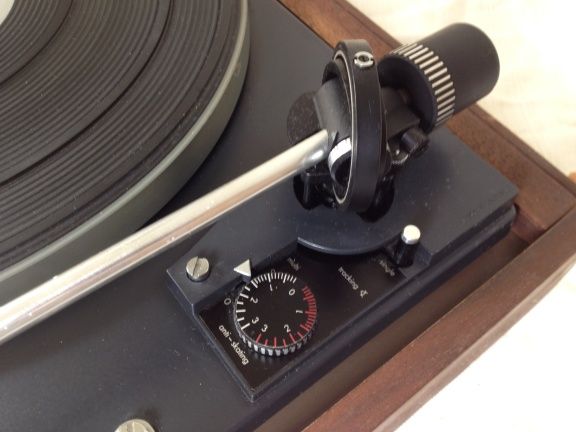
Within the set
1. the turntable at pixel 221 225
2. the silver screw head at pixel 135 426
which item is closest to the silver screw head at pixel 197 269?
the turntable at pixel 221 225

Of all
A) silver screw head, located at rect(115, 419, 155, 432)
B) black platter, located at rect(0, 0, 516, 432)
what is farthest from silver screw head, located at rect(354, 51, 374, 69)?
silver screw head, located at rect(115, 419, 155, 432)

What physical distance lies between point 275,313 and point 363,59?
0.21 m

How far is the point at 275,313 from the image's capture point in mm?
598

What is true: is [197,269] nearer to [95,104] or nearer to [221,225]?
[221,225]

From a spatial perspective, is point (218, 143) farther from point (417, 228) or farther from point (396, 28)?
point (396, 28)

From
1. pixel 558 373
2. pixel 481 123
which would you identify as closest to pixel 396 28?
pixel 481 123

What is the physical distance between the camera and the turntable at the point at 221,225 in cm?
58

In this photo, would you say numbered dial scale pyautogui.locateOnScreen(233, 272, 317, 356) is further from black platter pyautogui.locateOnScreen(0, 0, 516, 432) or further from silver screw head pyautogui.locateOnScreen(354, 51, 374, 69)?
silver screw head pyautogui.locateOnScreen(354, 51, 374, 69)

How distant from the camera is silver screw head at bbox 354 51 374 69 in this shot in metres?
0.56

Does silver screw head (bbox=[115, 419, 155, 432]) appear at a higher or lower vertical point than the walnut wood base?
higher

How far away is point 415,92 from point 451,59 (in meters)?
0.05

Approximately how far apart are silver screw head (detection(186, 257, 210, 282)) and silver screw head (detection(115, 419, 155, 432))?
12 centimetres

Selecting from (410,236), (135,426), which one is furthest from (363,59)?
(135,426)

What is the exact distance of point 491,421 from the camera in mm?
770
